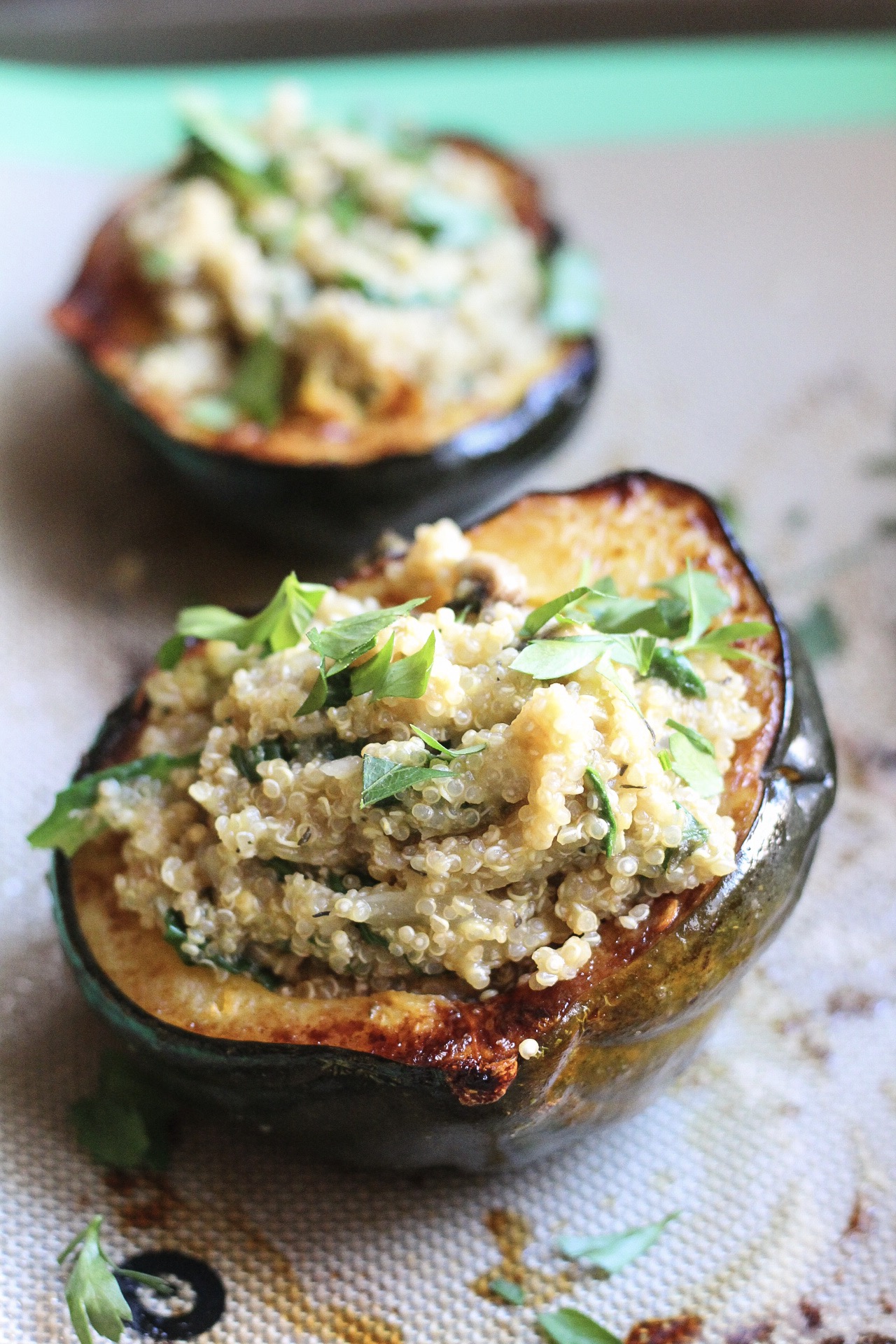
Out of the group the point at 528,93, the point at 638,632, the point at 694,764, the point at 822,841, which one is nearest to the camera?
the point at 694,764

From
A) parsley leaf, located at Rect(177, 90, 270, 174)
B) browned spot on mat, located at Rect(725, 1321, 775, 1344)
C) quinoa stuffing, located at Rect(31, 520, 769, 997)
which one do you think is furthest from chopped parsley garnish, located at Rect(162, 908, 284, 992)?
parsley leaf, located at Rect(177, 90, 270, 174)

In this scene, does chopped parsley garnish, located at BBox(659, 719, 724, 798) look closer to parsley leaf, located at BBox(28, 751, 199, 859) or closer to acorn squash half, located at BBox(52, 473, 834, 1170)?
acorn squash half, located at BBox(52, 473, 834, 1170)

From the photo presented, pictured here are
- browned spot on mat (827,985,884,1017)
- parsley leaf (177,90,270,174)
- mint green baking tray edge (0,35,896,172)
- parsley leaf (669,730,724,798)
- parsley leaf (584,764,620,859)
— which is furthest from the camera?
mint green baking tray edge (0,35,896,172)

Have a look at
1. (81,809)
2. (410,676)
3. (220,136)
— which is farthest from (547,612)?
(220,136)

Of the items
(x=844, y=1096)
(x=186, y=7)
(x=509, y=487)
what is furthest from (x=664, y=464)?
(x=186, y=7)

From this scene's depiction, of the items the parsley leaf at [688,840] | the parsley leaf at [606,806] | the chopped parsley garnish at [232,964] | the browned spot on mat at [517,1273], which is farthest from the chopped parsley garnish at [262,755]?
the browned spot on mat at [517,1273]

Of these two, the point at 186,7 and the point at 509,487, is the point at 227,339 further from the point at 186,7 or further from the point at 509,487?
the point at 186,7

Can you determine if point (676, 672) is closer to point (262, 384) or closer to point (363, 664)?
point (363, 664)
